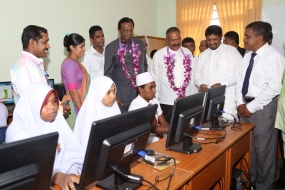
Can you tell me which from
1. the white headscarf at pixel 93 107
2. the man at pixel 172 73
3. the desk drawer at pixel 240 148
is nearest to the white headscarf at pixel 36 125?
the white headscarf at pixel 93 107

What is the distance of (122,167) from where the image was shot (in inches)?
52.8

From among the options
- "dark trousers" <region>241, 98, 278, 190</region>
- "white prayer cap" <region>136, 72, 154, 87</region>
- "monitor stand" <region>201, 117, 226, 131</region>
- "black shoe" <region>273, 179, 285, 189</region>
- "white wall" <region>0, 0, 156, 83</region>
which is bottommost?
"black shoe" <region>273, 179, 285, 189</region>

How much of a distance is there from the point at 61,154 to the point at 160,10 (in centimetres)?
612

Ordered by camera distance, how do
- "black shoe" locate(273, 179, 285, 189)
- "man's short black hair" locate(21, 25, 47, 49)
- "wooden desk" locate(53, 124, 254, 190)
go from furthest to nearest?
"black shoe" locate(273, 179, 285, 189), "man's short black hair" locate(21, 25, 47, 49), "wooden desk" locate(53, 124, 254, 190)

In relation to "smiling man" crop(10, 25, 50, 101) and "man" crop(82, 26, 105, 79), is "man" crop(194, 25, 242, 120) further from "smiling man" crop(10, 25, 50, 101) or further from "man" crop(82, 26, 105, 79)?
"smiling man" crop(10, 25, 50, 101)

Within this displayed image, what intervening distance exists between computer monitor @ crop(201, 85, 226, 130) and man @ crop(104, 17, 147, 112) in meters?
1.26

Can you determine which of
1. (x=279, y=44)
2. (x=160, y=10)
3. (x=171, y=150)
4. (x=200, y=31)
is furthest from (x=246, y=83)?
(x=160, y=10)

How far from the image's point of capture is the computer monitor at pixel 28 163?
81 cm

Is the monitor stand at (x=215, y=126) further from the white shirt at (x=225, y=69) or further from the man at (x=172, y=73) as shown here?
the man at (x=172, y=73)

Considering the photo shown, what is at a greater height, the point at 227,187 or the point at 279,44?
the point at 279,44

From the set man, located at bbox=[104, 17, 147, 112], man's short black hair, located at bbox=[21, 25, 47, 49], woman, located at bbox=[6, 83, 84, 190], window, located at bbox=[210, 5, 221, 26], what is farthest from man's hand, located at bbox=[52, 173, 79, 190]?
window, located at bbox=[210, 5, 221, 26]

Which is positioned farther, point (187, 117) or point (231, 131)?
point (231, 131)

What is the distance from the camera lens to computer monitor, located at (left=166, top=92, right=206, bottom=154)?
5.65 ft

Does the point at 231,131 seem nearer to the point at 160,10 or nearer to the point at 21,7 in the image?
the point at 21,7
